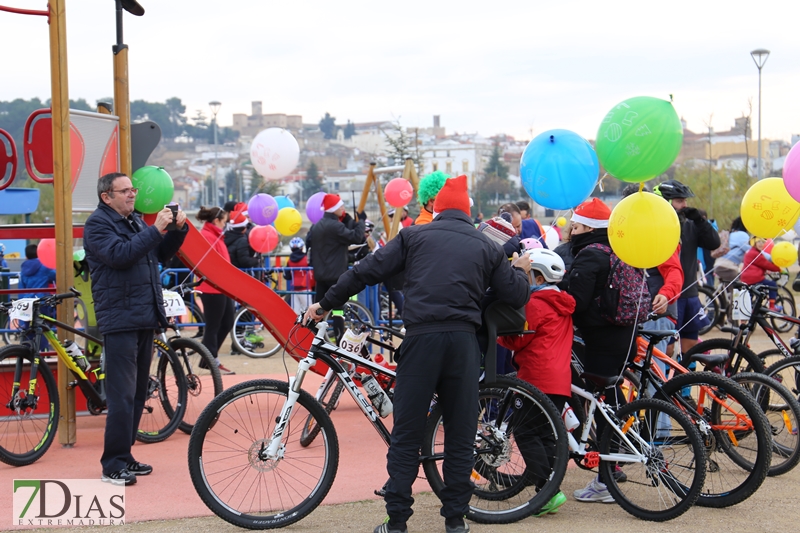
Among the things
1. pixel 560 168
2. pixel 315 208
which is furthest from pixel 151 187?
pixel 315 208

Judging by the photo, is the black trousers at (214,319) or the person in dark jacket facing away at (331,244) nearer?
the black trousers at (214,319)

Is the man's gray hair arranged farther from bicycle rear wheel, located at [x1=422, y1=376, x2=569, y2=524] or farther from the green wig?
bicycle rear wheel, located at [x1=422, y1=376, x2=569, y2=524]

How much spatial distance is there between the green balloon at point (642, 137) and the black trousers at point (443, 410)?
1722 millimetres

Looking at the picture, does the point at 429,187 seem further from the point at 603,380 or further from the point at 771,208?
the point at 771,208

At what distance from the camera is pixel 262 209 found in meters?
15.9

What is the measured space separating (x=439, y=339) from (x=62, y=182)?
3732 mm

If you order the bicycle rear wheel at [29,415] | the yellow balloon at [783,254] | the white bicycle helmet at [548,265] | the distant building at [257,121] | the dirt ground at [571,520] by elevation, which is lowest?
the dirt ground at [571,520]

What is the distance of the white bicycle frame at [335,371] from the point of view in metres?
5.01

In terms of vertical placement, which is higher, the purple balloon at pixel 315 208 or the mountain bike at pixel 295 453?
the purple balloon at pixel 315 208

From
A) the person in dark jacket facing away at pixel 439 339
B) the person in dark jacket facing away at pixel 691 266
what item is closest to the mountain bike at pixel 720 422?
the person in dark jacket facing away at pixel 439 339

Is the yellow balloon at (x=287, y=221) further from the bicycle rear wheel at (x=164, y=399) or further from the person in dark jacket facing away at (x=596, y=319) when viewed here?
the person in dark jacket facing away at (x=596, y=319)

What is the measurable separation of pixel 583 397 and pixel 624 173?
4.84 feet

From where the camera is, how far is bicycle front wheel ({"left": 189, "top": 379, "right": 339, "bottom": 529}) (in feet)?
16.3

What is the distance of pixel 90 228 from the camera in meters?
6.10
